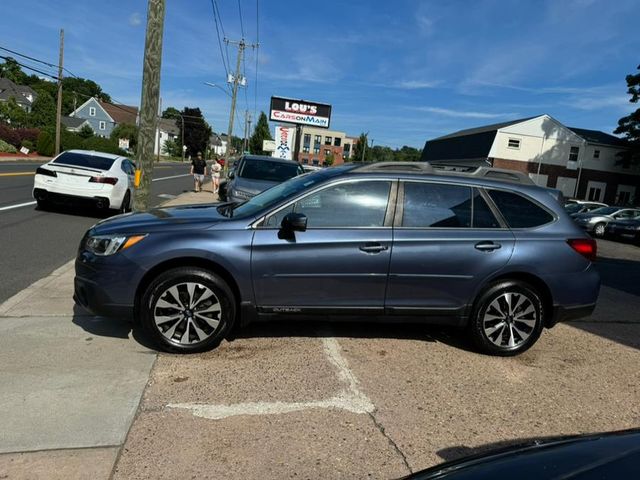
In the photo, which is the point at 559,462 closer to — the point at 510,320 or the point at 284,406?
the point at 284,406

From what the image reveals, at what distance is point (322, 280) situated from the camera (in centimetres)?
443

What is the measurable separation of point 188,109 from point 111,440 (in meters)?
111

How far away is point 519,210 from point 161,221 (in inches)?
131

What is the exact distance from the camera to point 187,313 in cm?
432

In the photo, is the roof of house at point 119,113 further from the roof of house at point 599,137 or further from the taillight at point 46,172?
the taillight at point 46,172

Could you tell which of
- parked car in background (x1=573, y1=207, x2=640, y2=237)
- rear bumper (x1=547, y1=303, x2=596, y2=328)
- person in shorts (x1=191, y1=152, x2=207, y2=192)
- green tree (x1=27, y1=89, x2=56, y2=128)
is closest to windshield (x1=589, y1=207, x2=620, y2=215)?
parked car in background (x1=573, y1=207, x2=640, y2=237)

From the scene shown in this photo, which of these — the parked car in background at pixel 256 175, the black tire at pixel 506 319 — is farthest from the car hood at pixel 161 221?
the parked car in background at pixel 256 175

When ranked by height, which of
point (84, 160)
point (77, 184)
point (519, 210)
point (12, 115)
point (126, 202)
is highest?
point (12, 115)

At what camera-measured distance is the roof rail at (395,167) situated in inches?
192

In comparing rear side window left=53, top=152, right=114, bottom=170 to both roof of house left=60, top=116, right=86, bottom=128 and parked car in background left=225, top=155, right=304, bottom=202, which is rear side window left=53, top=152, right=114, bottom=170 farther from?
roof of house left=60, top=116, right=86, bottom=128

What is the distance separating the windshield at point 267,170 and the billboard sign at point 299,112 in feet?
66.0

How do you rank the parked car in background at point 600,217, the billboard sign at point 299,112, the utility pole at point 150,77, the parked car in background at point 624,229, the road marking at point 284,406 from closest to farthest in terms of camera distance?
the road marking at point 284,406 → the utility pole at point 150,77 → the parked car in background at point 624,229 → the parked car in background at point 600,217 → the billboard sign at point 299,112

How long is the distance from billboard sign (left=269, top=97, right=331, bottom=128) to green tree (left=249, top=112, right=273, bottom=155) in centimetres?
6218

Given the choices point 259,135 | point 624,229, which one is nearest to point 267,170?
point 624,229
